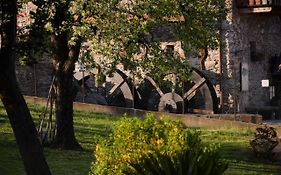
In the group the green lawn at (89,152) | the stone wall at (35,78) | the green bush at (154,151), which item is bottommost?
the green lawn at (89,152)

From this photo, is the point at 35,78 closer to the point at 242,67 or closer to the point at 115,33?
the point at 242,67

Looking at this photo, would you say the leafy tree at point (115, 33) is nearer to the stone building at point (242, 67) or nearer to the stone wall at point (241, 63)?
the stone wall at point (241, 63)

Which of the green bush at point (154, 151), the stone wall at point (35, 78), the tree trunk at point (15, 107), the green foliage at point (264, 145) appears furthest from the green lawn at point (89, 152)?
the stone wall at point (35, 78)

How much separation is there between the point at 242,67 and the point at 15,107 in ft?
67.2

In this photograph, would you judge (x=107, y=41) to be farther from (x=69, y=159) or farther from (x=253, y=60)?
(x=253, y=60)

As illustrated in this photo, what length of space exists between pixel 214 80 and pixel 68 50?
14.8m

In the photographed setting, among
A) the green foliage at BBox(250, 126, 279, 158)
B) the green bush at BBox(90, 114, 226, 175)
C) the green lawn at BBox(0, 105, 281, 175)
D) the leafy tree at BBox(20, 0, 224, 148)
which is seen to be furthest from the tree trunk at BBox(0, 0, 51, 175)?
the green foliage at BBox(250, 126, 279, 158)

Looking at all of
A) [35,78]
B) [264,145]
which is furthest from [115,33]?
[35,78]

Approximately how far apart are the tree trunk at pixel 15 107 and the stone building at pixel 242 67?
60.9 ft

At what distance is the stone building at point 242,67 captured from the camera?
2883cm

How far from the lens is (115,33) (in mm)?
13438

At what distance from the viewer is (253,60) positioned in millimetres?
30359

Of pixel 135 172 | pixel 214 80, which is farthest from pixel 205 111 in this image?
pixel 135 172

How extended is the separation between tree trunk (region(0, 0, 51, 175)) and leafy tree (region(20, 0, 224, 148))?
3887mm
